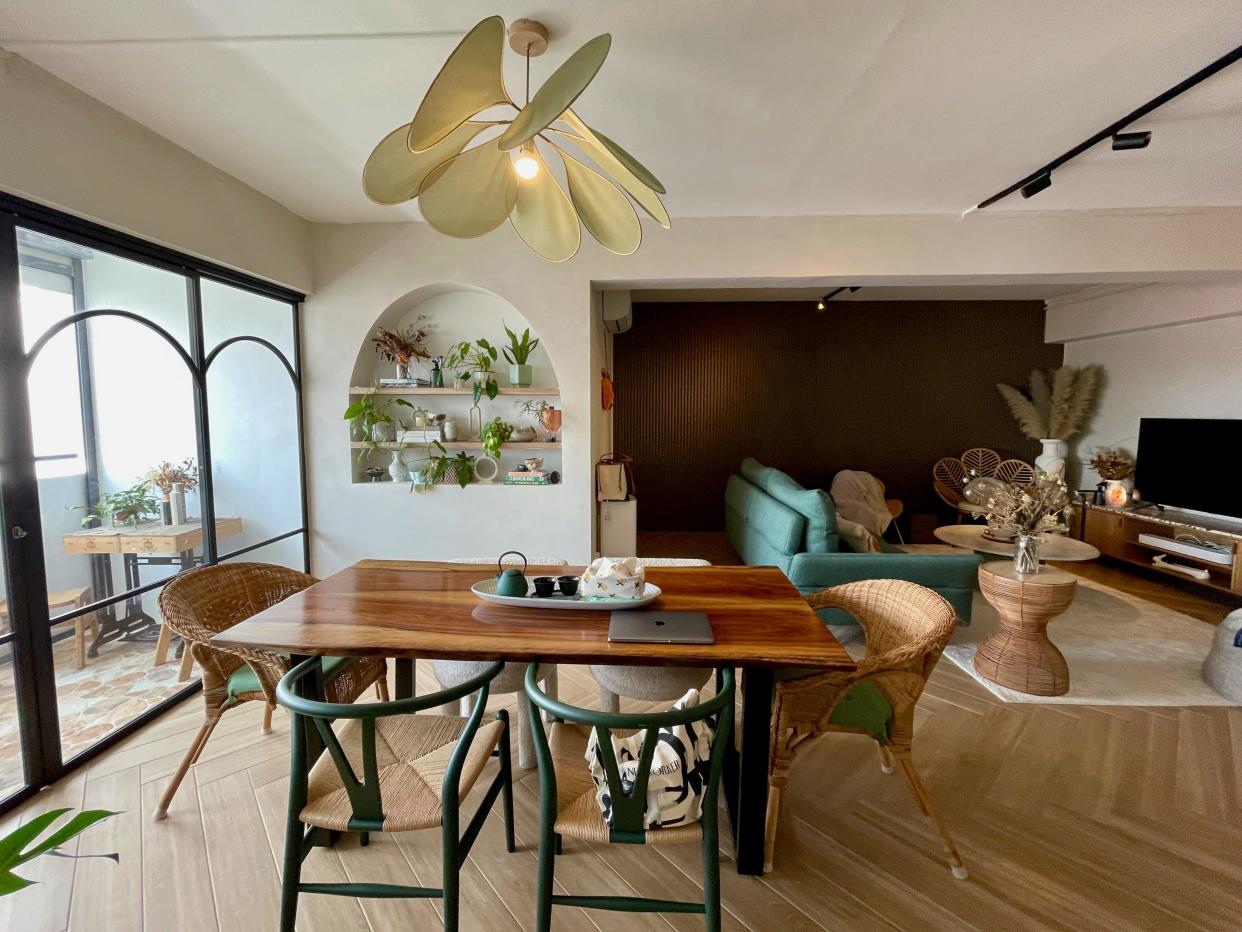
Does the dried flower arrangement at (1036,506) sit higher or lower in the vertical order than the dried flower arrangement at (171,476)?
lower

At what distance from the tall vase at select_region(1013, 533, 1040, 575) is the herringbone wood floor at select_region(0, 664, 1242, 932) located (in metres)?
A: 0.76

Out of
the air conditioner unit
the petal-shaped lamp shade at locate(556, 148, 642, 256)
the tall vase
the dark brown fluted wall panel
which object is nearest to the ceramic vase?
the dark brown fluted wall panel

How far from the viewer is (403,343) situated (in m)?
3.69

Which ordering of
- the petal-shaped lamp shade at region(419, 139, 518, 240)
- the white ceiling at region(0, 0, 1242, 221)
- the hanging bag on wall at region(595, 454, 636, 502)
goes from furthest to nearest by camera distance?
1. the hanging bag on wall at region(595, 454, 636, 502)
2. the white ceiling at region(0, 0, 1242, 221)
3. the petal-shaped lamp shade at region(419, 139, 518, 240)

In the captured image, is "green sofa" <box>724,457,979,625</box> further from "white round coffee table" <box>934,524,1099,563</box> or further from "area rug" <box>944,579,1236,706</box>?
"area rug" <box>944,579,1236,706</box>

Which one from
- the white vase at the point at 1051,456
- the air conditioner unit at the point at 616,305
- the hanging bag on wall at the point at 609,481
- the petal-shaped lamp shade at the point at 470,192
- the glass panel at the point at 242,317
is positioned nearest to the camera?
the petal-shaped lamp shade at the point at 470,192

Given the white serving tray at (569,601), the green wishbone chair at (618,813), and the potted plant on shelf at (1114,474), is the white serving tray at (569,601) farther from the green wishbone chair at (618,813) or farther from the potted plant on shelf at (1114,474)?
the potted plant on shelf at (1114,474)

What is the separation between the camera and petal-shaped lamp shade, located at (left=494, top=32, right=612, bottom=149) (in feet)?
3.39

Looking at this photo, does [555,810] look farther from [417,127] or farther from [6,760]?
[6,760]

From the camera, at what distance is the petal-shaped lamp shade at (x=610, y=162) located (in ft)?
4.44

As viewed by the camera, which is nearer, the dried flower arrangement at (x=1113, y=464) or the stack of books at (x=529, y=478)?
the stack of books at (x=529, y=478)

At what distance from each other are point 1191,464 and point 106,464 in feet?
23.3

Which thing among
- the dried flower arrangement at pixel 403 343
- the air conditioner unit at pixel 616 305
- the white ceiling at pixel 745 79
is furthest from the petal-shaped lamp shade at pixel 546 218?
the air conditioner unit at pixel 616 305

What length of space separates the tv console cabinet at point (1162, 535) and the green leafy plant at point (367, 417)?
5734mm
